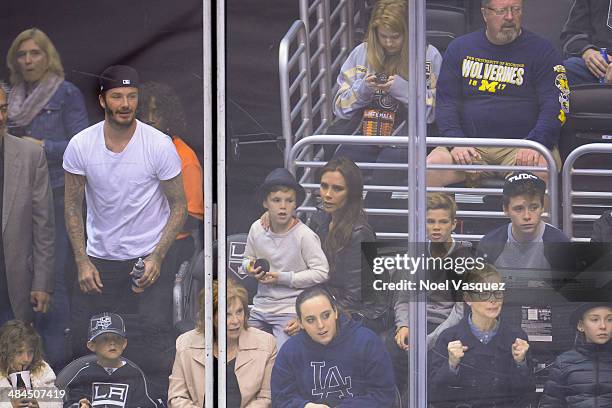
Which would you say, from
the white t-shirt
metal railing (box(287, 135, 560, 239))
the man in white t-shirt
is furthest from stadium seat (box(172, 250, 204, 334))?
metal railing (box(287, 135, 560, 239))

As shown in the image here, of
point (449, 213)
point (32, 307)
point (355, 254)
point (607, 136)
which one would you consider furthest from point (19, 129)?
point (607, 136)

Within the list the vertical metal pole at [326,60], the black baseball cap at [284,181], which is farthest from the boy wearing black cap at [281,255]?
the vertical metal pole at [326,60]

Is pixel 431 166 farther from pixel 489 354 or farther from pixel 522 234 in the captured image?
pixel 489 354

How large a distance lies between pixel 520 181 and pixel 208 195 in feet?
3.24

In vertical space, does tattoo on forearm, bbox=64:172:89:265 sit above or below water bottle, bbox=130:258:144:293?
above

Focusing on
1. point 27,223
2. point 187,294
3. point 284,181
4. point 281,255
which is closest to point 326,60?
point 284,181

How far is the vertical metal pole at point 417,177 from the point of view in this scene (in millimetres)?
2922

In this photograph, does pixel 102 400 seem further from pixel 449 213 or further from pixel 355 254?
pixel 449 213

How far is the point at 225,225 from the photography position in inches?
117

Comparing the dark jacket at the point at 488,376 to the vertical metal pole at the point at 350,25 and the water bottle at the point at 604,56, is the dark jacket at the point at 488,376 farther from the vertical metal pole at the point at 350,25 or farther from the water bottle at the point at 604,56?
the vertical metal pole at the point at 350,25

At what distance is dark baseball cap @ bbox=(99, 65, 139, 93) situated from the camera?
9.83 ft

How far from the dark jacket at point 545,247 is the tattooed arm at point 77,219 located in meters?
1.24

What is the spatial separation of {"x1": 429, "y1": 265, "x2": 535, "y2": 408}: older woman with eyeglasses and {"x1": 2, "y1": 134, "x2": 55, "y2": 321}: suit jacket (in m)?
1.34

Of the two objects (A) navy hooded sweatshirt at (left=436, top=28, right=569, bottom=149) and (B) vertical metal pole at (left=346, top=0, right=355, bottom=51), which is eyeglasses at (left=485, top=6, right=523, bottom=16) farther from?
(B) vertical metal pole at (left=346, top=0, right=355, bottom=51)
